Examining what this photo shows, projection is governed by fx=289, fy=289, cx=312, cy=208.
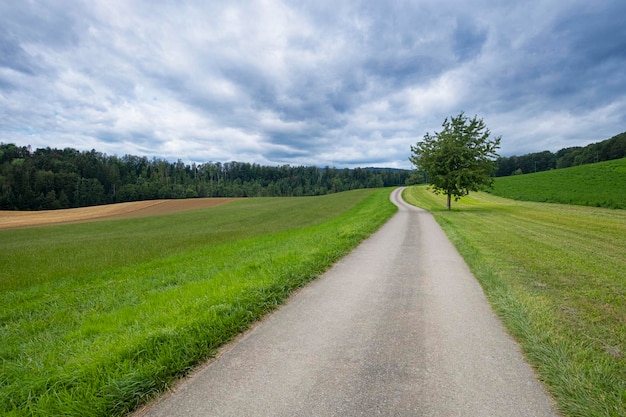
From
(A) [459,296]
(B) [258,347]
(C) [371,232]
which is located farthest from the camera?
(C) [371,232]

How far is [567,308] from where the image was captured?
529cm

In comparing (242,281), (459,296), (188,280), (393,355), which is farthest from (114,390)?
(459,296)

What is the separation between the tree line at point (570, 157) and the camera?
81.6 metres

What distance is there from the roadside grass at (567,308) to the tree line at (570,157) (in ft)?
154

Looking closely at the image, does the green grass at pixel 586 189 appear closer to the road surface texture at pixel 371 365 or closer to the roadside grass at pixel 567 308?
the roadside grass at pixel 567 308

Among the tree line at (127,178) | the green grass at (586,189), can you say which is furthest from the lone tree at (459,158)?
the tree line at (127,178)

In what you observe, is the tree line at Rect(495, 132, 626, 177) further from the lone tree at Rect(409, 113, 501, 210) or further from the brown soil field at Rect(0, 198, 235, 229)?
the brown soil field at Rect(0, 198, 235, 229)

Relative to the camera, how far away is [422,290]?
6441 millimetres

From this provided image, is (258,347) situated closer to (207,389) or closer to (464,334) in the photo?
(207,389)

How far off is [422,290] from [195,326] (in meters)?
4.69

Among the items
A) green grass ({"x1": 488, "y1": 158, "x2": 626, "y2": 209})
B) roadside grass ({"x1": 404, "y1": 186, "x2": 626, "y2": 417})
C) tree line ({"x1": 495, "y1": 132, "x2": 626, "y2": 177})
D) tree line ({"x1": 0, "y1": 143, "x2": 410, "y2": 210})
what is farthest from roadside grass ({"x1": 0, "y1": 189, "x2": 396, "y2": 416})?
tree line ({"x1": 0, "y1": 143, "x2": 410, "y2": 210})

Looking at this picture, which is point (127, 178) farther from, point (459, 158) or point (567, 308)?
point (567, 308)

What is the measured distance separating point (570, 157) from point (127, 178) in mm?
152376

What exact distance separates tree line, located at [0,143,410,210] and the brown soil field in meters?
22.0
